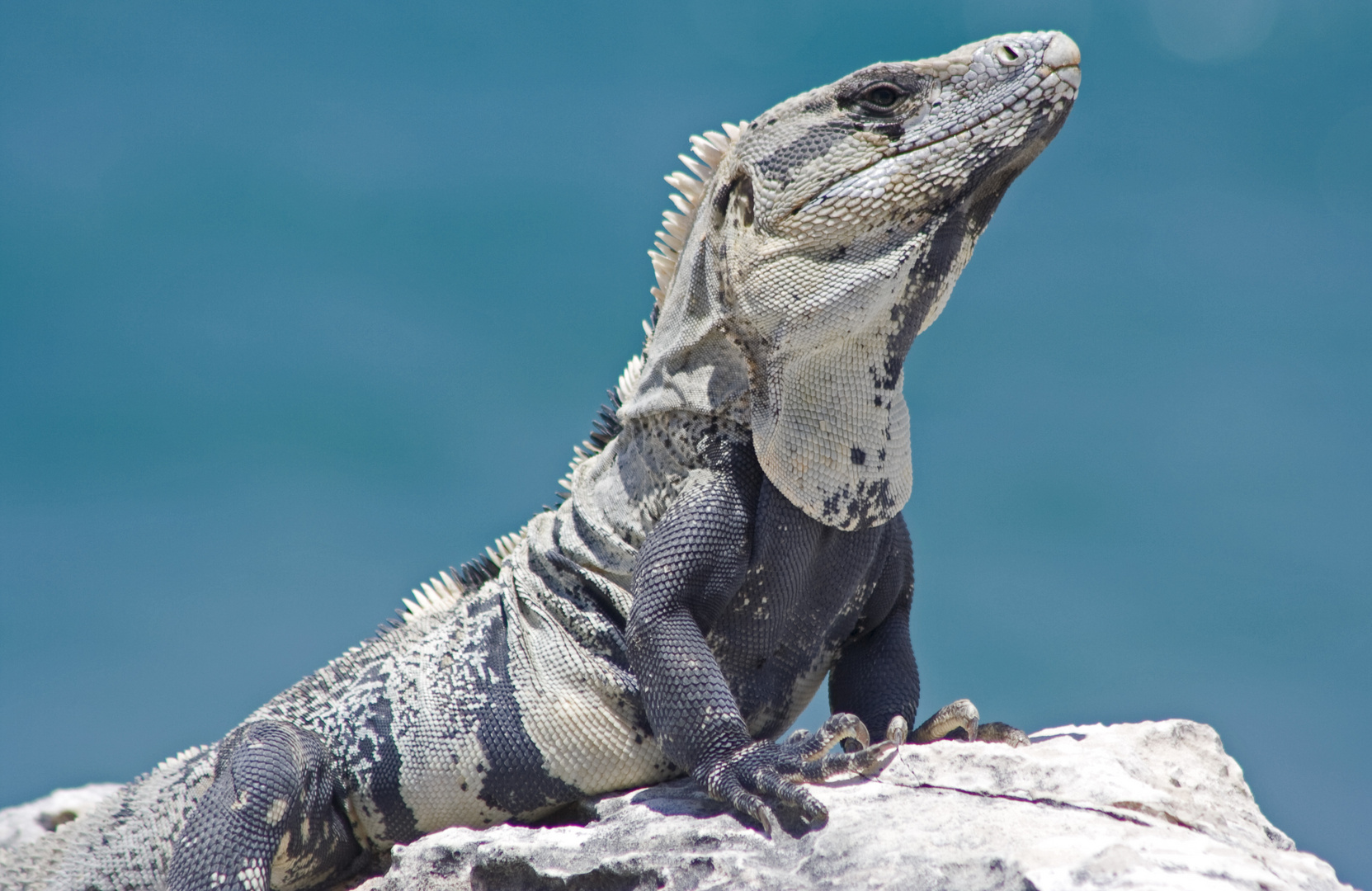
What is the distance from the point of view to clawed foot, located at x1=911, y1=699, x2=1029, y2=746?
5.16m

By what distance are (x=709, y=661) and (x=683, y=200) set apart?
248 cm

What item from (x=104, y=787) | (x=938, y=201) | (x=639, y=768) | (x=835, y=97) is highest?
(x=835, y=97)

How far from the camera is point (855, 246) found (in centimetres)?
487

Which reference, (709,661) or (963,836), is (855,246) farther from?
(963,836)

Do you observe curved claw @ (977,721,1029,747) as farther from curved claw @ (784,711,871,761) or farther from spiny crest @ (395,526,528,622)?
spiny crest @ (395,526,528,622)

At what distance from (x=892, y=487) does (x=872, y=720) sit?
46.2 inches

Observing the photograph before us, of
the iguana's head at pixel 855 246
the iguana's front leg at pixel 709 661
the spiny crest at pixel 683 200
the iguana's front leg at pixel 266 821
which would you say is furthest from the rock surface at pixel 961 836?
the spiny crest at pixel 683 200

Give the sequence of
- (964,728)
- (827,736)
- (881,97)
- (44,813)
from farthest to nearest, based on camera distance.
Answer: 1. (44,813)
2. (964,728)
3. (881,97)
4. (827,736)

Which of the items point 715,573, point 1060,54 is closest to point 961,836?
point 715,573

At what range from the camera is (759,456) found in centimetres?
511

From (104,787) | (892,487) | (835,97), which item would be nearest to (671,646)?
(892,487)

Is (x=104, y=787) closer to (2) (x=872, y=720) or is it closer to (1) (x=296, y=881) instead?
(1) (x=296, y=881)

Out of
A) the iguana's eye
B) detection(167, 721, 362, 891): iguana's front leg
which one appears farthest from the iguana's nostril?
detection(167, 721, 362, 891): iguana's front leg

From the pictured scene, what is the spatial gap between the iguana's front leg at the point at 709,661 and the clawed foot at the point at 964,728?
2.30 ft
